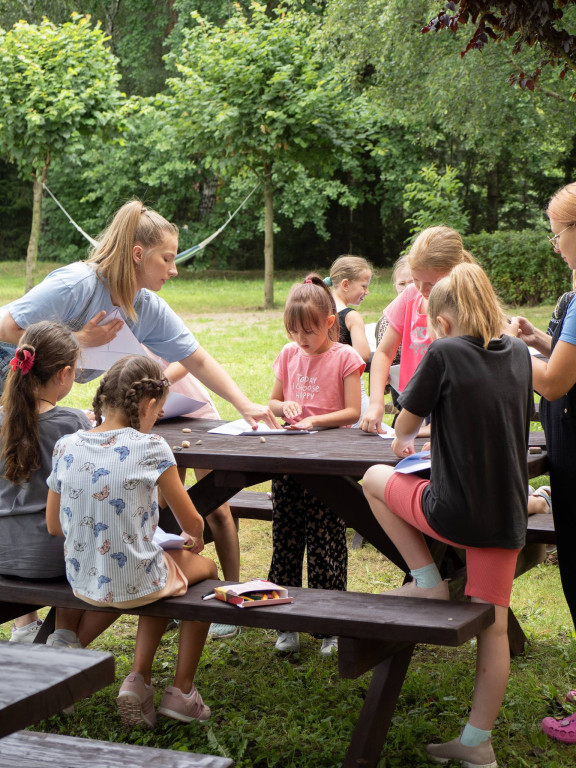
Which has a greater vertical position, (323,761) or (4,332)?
(4,332)

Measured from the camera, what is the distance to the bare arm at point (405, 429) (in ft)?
9.33

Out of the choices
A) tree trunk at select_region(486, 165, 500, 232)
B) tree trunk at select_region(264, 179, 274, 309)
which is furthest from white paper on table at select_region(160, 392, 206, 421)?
tree trunk at select_region(486, 165, 500, 232)

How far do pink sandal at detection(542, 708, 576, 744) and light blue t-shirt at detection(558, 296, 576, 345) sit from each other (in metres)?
1.25

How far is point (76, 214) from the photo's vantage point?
102 feet

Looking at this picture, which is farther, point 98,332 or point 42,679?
point 98,332

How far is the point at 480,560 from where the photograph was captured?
283cm

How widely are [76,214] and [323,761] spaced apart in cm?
2987

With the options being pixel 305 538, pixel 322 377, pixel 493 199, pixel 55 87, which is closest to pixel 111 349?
pixel 322 377

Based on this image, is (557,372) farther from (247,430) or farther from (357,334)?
(357,334)

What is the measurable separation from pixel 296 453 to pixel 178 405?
3.33 feet

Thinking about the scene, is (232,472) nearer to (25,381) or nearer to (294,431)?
(294,431)

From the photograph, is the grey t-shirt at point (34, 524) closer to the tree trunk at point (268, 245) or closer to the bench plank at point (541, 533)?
the bench plank at point (541, 533)

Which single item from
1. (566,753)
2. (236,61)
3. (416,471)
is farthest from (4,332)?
(236,61)

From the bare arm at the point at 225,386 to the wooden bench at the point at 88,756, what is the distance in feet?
6.01
